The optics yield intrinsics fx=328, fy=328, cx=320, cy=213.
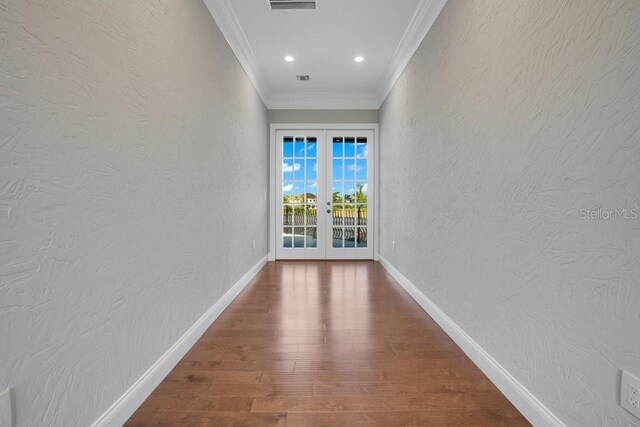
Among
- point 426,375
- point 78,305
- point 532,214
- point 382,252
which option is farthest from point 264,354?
point 382,252

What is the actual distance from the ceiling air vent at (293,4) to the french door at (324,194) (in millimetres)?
2585

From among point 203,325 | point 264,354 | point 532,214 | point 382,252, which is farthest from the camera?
point 382,252

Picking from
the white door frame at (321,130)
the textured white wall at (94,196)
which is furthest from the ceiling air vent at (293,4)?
the white door frame at (321,130)

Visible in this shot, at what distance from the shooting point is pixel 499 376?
169cm

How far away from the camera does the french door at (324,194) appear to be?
5414mm

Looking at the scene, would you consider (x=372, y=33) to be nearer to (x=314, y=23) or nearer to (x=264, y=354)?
(x=314, y=23)

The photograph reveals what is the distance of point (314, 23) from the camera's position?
3109 mm

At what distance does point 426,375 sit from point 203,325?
5.12 ft

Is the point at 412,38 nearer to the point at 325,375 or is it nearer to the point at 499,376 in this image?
Answer: the point at 499,376

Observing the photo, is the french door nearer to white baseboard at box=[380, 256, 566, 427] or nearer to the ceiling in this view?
the ceiling

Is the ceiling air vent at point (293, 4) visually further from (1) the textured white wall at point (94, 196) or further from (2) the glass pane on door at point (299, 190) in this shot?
(2) the glass pane on door at point (299, 190)

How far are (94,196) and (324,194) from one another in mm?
4317

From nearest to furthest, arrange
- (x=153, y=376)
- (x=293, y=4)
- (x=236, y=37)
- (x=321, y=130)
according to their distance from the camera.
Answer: (x=153, y=376) < (x=293, y=4) < (x=236, y=37) < (x=321, y=130)

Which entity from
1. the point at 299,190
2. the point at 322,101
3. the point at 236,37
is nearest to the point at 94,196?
the point at 236,37
